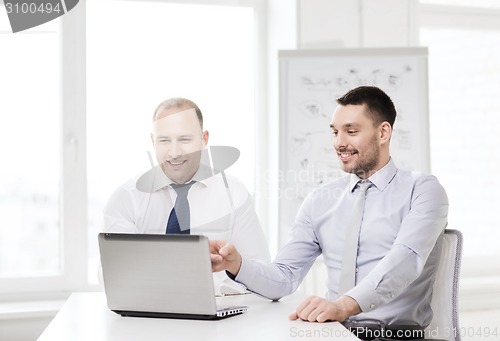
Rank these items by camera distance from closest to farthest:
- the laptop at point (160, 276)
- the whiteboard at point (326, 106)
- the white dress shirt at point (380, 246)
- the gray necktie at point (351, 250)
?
the laptop at point (160, 276) → the white dress shirt at point (380, 246) → the gray necktie at point (351, 250) → the whiteboard at point (326, 106)

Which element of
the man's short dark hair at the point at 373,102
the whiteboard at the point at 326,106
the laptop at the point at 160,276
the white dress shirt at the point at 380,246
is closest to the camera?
the laptop at the point at 160,276

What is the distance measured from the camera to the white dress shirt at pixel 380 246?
2031mm

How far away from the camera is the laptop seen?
1.75 metres

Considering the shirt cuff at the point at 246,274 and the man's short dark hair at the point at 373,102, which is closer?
the shirt cuff at the point at 246,274

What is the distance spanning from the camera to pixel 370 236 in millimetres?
2250

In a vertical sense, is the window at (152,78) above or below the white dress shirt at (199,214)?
above

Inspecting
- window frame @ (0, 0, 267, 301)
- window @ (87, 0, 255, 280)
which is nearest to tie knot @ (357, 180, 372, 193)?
window @ (87, 0, 255, 280)

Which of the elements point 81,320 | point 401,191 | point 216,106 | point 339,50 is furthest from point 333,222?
point 216,106

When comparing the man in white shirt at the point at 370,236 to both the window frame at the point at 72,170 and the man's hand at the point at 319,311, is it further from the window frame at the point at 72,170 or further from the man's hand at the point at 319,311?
the window frame at the point at 72,170

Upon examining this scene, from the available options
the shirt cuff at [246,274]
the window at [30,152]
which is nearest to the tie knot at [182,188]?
the shirt cuff at [246,274]

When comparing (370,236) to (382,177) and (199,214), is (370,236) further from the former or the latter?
(199,214)

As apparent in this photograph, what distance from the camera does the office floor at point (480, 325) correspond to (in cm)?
378

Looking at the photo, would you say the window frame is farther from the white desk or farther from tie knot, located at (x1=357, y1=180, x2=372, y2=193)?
tie knot, located at (x1=357, y1=180, x2=372, y2=193)

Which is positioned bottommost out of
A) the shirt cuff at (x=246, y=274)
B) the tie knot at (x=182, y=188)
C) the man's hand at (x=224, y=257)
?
the shirt cuff at (x=246, y=274)
